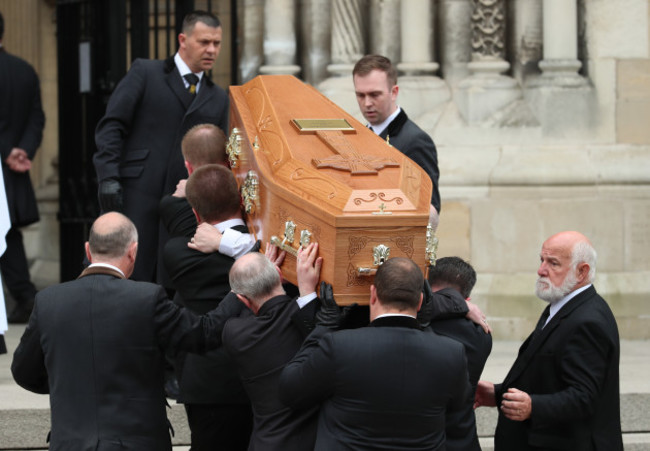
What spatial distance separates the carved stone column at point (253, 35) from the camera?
842 cm

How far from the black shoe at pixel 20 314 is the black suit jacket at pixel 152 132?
2040mm

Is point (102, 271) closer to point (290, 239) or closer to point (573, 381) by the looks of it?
point (290, 239)

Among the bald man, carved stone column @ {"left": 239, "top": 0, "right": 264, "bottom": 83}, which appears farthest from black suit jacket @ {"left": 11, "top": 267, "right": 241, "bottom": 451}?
carved stone column @ {"left": 239, "top": 0, "right": 264, "bottom": 83}

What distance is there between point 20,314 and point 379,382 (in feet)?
14.9

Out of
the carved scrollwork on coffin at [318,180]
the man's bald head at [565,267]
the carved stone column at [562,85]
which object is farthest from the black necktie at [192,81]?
the carved stone column at [562,85]

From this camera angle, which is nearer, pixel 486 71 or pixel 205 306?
pixel 205 306

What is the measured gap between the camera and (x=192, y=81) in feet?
20.1

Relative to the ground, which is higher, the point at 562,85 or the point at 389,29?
the point at 389,29

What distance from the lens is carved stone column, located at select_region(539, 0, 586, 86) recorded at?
300 inches

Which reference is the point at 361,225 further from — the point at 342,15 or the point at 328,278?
the point at 342,15

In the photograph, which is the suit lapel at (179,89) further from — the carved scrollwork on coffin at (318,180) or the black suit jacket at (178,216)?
the carved scrollwork on coffin at (318,180)

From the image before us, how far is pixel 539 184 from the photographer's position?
7551 mm

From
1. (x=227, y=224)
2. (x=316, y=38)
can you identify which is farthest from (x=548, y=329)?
(x=316, y=38)

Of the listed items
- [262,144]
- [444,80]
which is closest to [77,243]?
[444,80]
